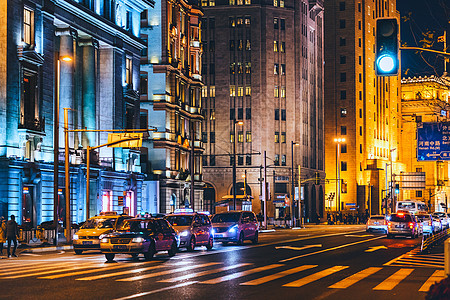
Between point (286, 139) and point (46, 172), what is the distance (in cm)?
6378

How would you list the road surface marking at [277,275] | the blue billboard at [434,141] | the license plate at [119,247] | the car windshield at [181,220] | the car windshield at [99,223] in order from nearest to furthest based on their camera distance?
the road surface marking at [277,275] → the license plate at [119,247] → the blue billboard at [434,141] → the car windshield at [99,223] → the car windshield at [181,220]

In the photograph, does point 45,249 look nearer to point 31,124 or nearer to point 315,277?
point 31,124

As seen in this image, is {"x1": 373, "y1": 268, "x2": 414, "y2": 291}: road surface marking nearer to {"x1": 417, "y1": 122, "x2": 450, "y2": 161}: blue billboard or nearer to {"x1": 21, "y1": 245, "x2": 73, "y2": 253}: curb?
{"x1": 417, "y1": 122, "x2": 450, "y2": 161}: blue billboard

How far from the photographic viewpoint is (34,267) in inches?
958

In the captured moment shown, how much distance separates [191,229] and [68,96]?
26371mm

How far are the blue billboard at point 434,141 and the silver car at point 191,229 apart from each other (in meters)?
10.1

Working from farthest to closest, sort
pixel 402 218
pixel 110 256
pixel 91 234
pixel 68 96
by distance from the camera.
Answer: pixel 68 96 < pixel 402 218 < pixel 91 234 < pixel 110 256

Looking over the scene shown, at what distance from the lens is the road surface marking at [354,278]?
17.5 meters

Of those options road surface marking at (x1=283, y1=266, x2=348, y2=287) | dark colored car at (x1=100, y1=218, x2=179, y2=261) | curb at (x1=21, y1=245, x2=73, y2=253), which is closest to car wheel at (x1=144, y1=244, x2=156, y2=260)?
dark colored car at (x1=100, y1=218, x2=179, y2=261)

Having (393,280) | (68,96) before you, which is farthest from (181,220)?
(68,96)

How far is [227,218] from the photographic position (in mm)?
A: 39031

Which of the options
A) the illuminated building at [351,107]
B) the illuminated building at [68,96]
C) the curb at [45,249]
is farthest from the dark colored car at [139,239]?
the illuminated building at [351,107]

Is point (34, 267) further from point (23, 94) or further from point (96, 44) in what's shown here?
point (96, 44)

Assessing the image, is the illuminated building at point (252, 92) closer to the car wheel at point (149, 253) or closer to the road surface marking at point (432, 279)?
the car wheel at point (149, 253)
